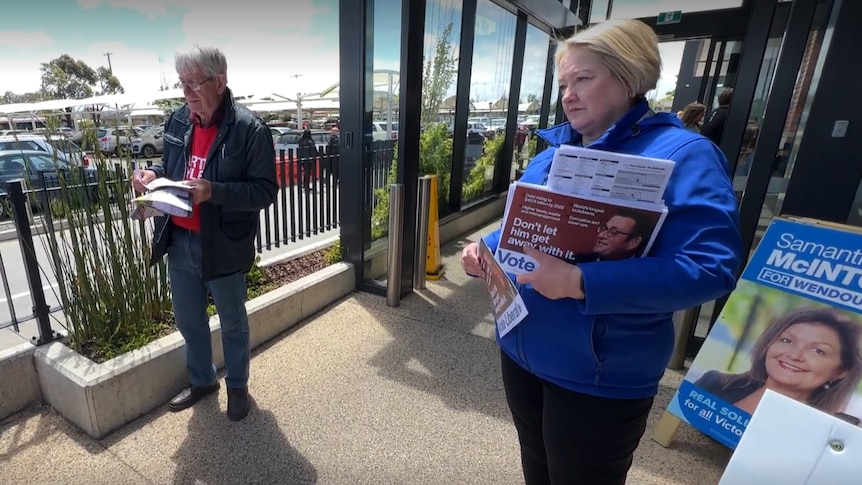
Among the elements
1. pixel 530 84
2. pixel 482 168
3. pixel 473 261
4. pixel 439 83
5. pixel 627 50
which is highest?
pixel 530 84

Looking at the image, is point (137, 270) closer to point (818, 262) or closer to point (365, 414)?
point (365, 414)

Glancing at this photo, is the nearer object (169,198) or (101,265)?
(169,198)

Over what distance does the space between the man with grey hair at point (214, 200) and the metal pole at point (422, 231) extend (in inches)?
73.7

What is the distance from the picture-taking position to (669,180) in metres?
0.97

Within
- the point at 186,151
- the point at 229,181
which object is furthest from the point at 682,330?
the point at 186,151

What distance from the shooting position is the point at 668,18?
21.1 ft

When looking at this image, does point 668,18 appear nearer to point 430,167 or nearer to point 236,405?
point 430,167

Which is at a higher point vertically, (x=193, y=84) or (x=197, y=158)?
(x=193, y=84)

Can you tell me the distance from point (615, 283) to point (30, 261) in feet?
9.45

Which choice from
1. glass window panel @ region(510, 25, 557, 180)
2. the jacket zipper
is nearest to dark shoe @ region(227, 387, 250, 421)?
the jacket zipper

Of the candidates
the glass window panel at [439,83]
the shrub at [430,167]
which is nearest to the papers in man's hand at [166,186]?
the shrub at [430,167]

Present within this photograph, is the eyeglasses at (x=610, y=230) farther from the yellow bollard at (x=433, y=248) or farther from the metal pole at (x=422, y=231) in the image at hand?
the yellow bollard at (x=433, y=248)

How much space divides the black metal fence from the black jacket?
0.65m

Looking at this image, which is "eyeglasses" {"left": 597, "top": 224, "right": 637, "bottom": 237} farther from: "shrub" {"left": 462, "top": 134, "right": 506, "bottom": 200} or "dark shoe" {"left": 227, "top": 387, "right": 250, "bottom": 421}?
"shrub" {"left": 462, "top": 134, "right": 506, "bottom": 200}
